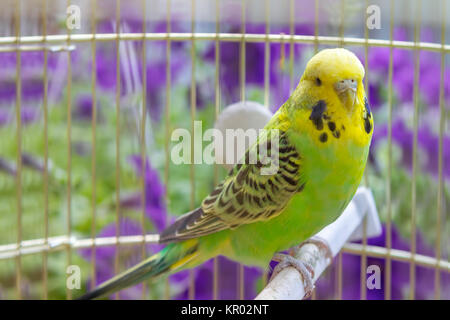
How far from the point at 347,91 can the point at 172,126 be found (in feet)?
3.14

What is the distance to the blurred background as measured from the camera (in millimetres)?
1582

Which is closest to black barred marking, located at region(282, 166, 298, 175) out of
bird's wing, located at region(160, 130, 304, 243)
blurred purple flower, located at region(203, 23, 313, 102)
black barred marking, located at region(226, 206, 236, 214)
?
bird's wing, located at region(160, 130, 304, 243)

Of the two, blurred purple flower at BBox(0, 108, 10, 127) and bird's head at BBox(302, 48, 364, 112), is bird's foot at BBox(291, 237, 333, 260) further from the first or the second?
blurred purple flower at BBox(0, 108, 10, 127)

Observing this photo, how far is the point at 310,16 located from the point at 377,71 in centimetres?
24

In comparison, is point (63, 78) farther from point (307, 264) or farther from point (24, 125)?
point (307, 264)

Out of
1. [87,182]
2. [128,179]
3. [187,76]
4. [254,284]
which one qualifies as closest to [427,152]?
[254,284]

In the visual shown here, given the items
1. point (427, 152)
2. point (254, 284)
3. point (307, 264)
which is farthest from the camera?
point (254, 284)

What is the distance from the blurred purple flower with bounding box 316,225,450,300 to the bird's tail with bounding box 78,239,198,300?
616mm

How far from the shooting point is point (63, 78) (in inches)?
69.7

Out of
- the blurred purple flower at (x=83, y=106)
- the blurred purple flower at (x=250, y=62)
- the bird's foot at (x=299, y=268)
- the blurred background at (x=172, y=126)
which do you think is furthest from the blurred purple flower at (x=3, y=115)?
the bird's foot at (x=299, y=268)

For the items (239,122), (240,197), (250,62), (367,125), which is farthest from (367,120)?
(250,62)

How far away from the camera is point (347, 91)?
82cm

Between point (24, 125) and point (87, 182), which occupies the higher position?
point (24, 125)

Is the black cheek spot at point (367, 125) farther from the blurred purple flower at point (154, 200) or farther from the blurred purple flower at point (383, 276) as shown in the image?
the blurred purple flower at point (154, 200)
